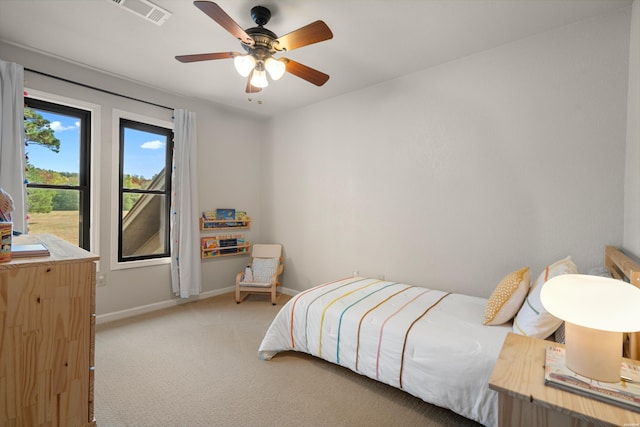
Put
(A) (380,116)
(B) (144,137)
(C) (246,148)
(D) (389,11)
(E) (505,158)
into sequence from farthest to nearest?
(C) (246,148) → (B) (144,137) → (A) (380,116) → (E) (505,158) → (D) (389,11)

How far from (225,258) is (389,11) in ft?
11.7

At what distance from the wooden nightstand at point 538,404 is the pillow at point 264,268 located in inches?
122

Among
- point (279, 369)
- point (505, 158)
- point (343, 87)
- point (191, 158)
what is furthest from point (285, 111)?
point (279, 369)

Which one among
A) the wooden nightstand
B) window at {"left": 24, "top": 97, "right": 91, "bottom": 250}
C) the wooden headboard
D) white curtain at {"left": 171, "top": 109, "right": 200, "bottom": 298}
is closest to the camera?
the wooden nightstand

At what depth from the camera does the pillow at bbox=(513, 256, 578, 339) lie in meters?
1.62

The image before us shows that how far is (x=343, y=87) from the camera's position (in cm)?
346

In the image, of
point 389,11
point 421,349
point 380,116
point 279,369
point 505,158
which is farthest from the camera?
point 380,116

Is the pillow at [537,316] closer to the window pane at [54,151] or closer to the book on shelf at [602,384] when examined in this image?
the book on shelf at [602,384]

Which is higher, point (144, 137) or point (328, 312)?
point (144, 137)

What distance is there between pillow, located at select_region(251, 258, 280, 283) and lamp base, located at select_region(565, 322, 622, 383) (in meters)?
3.29

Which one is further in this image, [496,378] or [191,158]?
[191,158]

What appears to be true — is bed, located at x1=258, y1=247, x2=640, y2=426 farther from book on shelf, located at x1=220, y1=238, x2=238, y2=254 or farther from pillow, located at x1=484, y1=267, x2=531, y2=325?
book on shelf, located at x1=220, y1=238, x2=238, y2=254

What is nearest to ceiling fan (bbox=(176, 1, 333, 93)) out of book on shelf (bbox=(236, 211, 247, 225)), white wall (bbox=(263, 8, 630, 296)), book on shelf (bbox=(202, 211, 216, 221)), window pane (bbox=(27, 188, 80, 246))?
white wall (bbox=(263, 8, 630, 296))

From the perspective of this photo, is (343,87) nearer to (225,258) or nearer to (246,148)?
(246,148)
